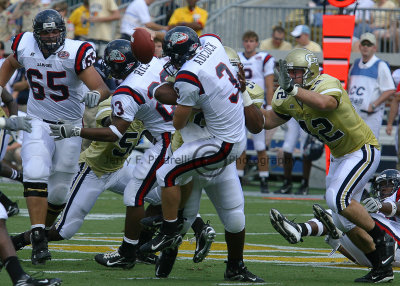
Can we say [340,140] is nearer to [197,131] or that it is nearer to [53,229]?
[197,131]

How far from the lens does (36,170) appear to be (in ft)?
20.8

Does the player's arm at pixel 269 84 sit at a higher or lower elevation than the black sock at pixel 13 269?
lower

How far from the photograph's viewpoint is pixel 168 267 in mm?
5891

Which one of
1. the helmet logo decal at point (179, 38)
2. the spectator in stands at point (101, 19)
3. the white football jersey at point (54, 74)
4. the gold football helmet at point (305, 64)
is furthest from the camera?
the spectator in stands at point (101, 19)

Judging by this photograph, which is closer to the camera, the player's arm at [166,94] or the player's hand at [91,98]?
the player's arm at [166,94]

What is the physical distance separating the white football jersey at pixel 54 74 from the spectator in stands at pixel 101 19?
271 inches

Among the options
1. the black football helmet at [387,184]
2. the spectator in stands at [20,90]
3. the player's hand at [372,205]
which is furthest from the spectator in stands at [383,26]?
the player's hand at [372,205]

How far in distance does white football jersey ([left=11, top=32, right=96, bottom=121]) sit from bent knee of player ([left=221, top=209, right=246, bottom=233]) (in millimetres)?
1700

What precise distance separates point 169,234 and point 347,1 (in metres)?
4.68

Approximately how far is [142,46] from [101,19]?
775 cm

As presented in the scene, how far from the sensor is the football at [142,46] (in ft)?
19.9

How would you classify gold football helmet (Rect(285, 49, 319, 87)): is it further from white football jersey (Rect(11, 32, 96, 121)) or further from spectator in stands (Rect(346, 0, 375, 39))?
spectator in stands (Rect(346, 0, 375, 39))

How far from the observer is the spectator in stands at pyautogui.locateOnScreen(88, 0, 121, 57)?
44.7 feet

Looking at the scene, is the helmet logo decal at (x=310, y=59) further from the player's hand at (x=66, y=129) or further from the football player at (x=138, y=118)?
the player's hand at (x=66, y=129)
